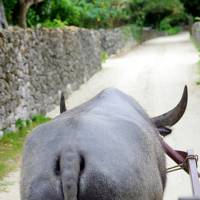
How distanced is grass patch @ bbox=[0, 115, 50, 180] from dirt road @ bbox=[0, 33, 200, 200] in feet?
1.21

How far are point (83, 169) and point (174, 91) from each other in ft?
39.0

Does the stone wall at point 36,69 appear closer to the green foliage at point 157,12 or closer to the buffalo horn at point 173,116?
the buffalo horn at point 173,116

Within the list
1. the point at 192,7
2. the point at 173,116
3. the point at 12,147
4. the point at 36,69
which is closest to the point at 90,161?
the point at 173,116

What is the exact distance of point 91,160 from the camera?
2957 millimetres

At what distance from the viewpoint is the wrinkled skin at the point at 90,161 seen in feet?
9.54

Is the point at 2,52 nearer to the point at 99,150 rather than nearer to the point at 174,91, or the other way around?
Answer: the point at 174,91

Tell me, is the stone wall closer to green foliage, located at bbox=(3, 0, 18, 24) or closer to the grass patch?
the grass patch

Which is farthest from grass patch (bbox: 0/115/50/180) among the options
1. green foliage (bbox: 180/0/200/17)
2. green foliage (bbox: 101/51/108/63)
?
green foliage (bbox: 180/0/200/17)

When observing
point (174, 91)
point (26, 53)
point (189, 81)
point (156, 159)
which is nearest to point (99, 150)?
point (156, 159)

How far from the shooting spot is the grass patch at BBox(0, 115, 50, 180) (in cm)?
820

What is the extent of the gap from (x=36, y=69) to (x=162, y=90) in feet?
13.0

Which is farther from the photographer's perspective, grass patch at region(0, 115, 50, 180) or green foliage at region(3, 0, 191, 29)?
green foliage at region(3, 0, 191, 29)

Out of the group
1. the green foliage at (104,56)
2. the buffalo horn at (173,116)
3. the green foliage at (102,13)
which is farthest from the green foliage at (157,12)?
the buffalo horn at (173,116)

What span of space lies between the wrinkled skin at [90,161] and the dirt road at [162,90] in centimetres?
314
